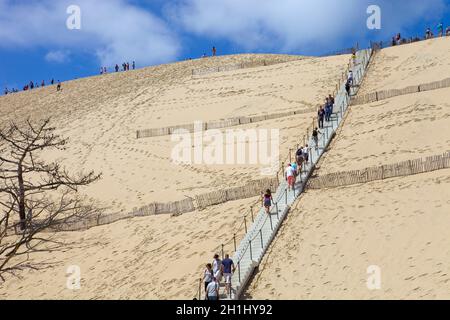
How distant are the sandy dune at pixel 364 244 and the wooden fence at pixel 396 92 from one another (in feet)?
36.4

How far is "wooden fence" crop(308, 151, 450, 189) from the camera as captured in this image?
63.3 ft

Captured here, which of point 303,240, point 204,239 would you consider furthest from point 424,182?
point 204,239

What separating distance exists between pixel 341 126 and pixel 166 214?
9.58 m

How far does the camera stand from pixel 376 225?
658 inches

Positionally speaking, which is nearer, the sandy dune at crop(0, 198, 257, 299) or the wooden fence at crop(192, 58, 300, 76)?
the sandy dune at crop(0, 198, 257, 299)

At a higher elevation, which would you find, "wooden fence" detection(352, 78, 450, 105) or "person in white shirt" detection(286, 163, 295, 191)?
"wooden fence" detection(352, 78, 450, 105)

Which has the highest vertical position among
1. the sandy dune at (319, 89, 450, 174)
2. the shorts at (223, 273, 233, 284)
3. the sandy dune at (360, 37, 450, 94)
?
the sandy dune at (360, 37, 450, 94)

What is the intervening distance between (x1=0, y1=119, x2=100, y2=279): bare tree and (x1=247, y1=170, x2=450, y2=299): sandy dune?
575 centimetres

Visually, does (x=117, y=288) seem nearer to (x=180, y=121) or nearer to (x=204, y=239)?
(x=204, y=239)

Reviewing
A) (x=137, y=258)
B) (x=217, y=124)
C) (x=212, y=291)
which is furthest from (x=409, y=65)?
(x=212, y=291)

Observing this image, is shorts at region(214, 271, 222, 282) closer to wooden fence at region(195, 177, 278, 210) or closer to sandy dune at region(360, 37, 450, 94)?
wooden fence at region(195, 177, 278, 210)

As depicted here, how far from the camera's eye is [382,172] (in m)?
20.0

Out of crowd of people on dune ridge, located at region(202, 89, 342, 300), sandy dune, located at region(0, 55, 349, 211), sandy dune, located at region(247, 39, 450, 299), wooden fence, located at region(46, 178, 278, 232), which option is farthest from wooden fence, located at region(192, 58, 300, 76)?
wooden fence, located at region(46, 178, 278, 232)

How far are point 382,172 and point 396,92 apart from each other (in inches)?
425
